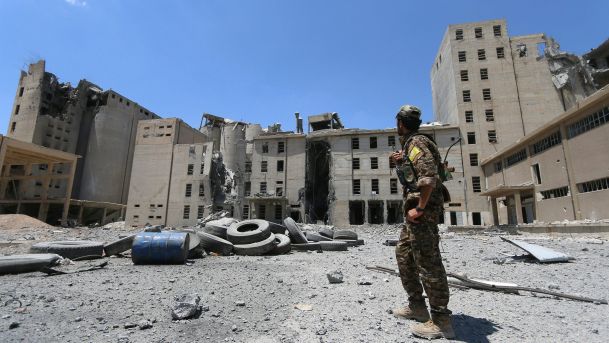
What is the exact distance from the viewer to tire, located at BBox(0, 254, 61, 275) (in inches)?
248

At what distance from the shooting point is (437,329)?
9.80ft

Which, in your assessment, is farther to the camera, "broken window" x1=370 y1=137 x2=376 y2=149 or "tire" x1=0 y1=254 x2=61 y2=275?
"broken window" x1=370 y1=137 x2=376 y2=149

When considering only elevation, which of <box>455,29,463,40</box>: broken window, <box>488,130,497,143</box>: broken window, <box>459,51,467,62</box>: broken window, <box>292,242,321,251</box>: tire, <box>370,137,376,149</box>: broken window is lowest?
<box>292,242,321,251</box>: tire

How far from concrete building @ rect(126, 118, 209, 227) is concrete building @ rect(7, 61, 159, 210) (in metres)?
11.6

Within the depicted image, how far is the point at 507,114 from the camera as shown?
1494 inches

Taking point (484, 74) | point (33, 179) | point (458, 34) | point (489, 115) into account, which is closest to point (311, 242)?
point (489, 115)

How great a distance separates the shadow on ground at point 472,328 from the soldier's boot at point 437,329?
0.10 m

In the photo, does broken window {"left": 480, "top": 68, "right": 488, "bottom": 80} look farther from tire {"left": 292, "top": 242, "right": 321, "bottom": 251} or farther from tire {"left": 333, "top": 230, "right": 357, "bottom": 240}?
tire {"left": 292, "top": 242, "right": 321, "bottom": 251}

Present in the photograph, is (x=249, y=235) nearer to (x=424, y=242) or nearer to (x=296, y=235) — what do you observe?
(x=296, y=235)

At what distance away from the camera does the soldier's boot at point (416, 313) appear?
11.1 feet

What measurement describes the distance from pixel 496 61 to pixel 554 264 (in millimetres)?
41066

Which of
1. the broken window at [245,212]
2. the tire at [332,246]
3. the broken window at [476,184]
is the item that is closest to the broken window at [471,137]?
the broken window at [476,184]

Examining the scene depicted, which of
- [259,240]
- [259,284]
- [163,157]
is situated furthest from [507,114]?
[163,157]

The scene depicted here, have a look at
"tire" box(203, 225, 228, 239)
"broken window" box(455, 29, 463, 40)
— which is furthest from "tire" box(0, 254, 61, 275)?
"broken window" box(455, 29, 463, 40)
